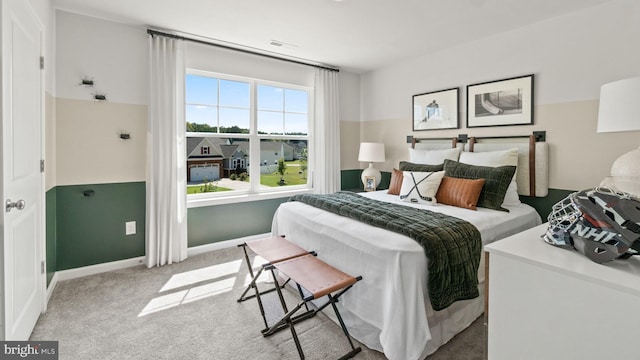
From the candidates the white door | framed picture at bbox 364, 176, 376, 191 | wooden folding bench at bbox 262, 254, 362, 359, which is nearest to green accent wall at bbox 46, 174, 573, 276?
the white door

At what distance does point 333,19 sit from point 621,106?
89.1 inches

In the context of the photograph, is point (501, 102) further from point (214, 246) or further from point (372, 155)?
point (214, 246)

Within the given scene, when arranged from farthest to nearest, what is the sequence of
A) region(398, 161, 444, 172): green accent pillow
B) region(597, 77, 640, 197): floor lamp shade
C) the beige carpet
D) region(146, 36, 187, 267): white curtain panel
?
region(398, 161, 444, 172): green accent pillow → region(146, 36, 187, 267): white curtain panel → the beige carpet → region(597, 77, 640, 197): floor lamp shade

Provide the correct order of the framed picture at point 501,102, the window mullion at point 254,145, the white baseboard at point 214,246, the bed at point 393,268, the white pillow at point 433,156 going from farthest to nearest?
the window mullion at point 254,145 < the white baseboard at point 214,246 < the white pillow at point 433,156 < the framed picture at point 501,102 < the bed at point 393,268

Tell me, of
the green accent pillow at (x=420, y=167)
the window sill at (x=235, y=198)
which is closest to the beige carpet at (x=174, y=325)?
the window sill at (x=235, y=198)

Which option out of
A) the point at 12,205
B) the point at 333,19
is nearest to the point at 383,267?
the point at 12,205

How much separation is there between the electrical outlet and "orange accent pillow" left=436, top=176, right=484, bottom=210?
10.4 ft

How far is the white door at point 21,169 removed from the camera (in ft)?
5.12

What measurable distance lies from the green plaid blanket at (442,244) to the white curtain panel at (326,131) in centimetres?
217

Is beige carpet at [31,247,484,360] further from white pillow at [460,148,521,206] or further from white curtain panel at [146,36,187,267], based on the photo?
white pillow at [460,148,521,206]

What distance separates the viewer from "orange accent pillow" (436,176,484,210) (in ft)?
8.85

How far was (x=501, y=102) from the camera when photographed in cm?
322

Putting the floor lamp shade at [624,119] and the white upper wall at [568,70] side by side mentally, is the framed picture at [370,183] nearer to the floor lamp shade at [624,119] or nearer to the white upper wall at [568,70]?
the white upper wall at [568,70]

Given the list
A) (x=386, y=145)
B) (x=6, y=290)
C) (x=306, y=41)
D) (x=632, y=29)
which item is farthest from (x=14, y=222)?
(x=632, y=29)
